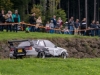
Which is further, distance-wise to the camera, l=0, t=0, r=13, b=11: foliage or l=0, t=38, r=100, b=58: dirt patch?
l=0, t=0, r=13, b=11: foliage

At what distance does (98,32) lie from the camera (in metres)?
44.9

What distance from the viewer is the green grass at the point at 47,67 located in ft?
59.3

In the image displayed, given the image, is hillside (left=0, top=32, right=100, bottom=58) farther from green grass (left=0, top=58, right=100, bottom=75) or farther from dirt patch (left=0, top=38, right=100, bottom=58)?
green grass (left=0, top=58, right=100, bottom=75)

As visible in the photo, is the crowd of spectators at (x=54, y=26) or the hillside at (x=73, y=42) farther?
the crowd of spectators at (x=54, y=26)

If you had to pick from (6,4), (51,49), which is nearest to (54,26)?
(51,49)

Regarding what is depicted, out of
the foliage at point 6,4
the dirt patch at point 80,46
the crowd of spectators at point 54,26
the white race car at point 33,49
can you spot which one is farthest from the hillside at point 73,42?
the foliage at point 6,4

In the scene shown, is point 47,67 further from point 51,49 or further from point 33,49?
point 51,49

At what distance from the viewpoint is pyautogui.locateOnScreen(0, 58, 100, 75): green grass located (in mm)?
18062

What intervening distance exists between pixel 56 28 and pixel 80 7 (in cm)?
5033

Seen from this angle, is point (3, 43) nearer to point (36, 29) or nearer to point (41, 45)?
point (41, 45)

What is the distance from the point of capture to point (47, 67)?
19188 mm

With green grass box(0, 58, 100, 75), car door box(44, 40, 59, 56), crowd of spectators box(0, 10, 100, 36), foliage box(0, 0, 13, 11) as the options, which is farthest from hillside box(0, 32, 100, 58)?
foliage box(0, 0, 13, 11)

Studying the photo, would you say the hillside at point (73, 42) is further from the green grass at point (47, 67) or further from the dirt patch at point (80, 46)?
the green grass at point (47, 67)

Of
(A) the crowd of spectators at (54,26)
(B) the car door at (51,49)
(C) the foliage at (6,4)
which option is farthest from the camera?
(C) the foliage at (6,4)
